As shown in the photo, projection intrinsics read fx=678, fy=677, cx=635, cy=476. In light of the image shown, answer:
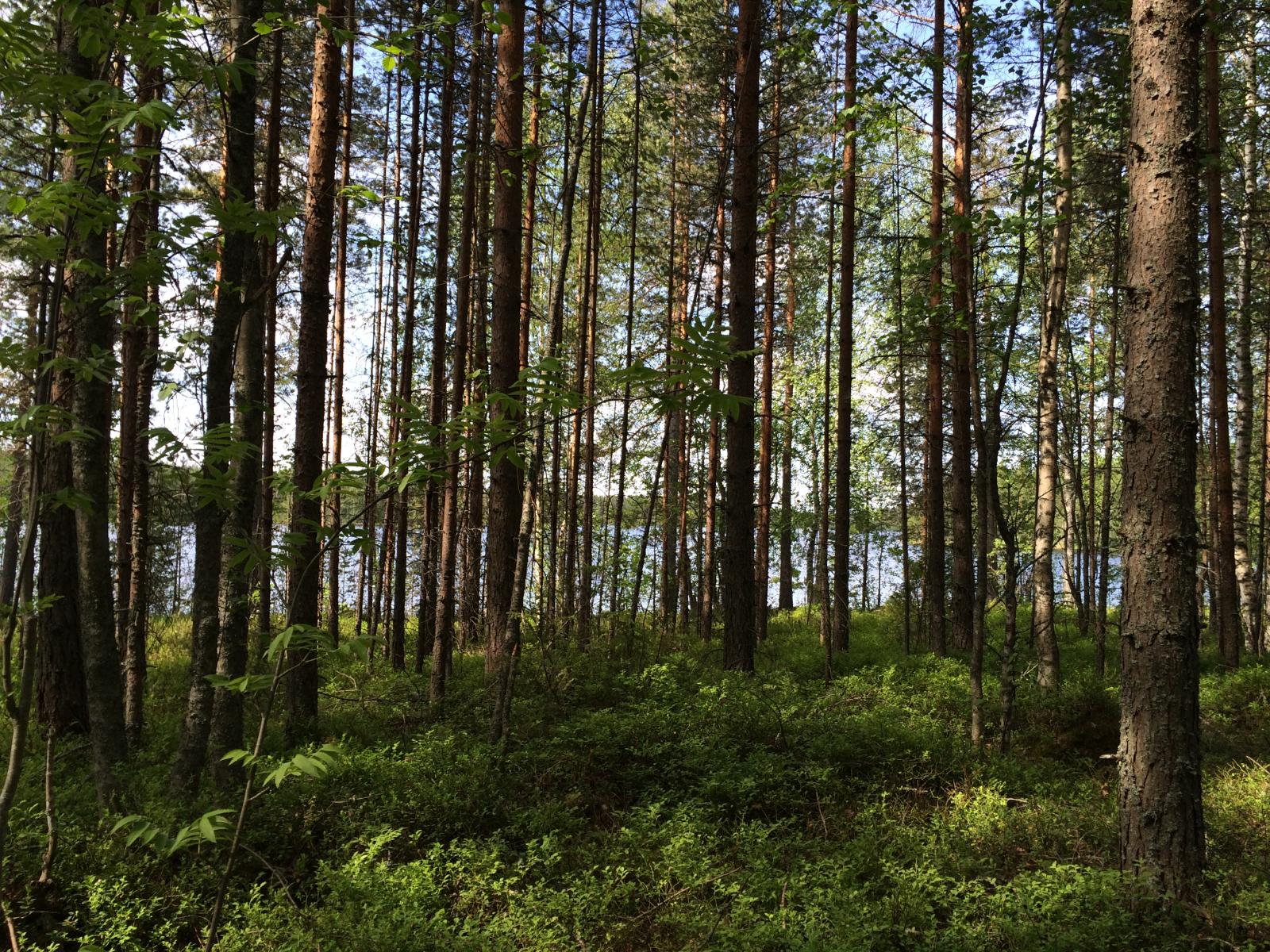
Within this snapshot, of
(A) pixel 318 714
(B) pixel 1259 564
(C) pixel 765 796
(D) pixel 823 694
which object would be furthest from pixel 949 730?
(B) pixel 1259 564

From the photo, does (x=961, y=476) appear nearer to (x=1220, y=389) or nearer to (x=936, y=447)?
(x=936, y=447)

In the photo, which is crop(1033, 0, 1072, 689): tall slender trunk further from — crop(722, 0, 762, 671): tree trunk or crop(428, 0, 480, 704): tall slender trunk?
crop(428, 0, 480, 704): tall slender trunk

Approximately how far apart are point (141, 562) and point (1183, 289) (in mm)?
8878

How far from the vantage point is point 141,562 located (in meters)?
6.87

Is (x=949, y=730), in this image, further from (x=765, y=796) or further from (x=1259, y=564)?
(x=1259, y=564)

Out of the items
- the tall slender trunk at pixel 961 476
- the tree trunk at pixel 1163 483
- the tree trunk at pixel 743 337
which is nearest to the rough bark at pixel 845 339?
the tall slender trunk at pixel 961 476

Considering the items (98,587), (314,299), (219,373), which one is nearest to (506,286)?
(314,299)

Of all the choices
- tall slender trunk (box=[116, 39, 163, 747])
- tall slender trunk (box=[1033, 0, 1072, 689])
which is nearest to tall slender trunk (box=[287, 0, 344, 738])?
tall slender trunk (box=[116, 39, 163, 747])

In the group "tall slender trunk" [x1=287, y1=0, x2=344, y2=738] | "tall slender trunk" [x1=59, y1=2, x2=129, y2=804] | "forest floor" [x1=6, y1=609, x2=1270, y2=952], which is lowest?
"forest floor" [x1=6, y1=609, x2=1270, y2=952]

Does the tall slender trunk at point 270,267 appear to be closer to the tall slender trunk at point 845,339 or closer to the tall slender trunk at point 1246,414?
the tall slender trunk at point 845,339

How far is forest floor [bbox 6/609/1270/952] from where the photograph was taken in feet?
12.0

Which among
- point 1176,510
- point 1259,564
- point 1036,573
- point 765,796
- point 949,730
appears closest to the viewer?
point 1176,510

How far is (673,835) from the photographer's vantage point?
4.74m

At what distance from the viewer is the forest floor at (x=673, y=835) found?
3.66 meters
